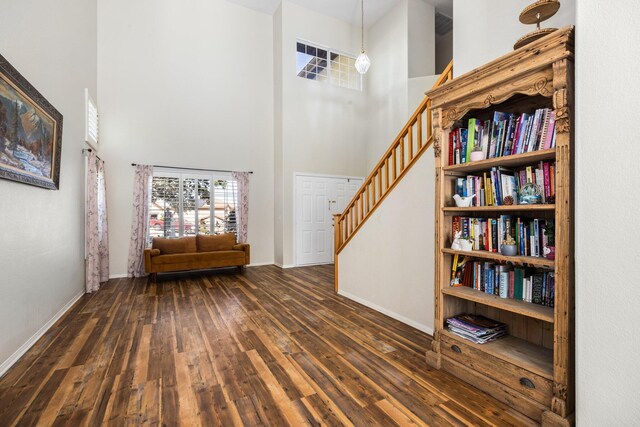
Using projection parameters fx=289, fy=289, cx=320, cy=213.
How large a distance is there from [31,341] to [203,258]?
121 inches

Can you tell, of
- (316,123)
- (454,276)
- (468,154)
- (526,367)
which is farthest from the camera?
(316,123)

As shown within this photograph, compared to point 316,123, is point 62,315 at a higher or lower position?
lower

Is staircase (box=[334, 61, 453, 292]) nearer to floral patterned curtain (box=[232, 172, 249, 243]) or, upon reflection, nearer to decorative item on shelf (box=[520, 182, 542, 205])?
decorative item on shelf (box=[520, 182, 542, 205])

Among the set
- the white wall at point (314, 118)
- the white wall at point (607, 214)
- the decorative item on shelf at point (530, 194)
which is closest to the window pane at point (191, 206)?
the white wall at point (314, 118)

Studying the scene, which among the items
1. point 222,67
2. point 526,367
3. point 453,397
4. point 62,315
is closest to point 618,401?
point 526,367

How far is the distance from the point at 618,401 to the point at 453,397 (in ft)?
2.89

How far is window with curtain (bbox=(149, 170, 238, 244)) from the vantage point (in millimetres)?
6164

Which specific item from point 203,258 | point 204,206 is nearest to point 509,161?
point 203,258

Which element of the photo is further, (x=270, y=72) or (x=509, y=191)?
(x=270, y=72)

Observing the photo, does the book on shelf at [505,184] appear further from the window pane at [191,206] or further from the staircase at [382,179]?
the window pane at [191,206]

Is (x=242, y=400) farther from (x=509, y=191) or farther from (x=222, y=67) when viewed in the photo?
(x=222, y=67)

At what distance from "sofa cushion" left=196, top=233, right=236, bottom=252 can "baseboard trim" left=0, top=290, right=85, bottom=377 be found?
7.73 feet

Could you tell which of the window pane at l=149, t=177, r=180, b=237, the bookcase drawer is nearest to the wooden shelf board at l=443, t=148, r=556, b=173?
the bookcase drawer

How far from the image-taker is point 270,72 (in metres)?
7.20
